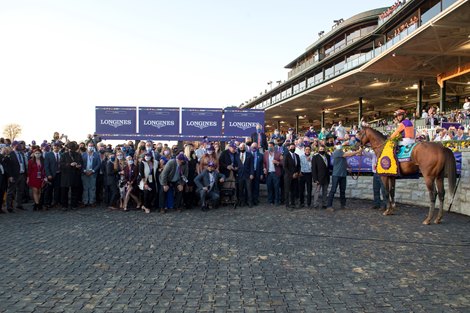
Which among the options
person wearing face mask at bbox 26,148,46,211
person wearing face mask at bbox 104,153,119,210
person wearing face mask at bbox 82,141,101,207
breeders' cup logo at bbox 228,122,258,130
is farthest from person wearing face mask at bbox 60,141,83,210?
breeders' cup logo at bbox 228,122,258,130

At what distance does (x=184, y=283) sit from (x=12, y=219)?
283 inches

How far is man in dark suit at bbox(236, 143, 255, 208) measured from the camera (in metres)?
11.8

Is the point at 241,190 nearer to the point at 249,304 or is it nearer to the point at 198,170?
the point at 198,170

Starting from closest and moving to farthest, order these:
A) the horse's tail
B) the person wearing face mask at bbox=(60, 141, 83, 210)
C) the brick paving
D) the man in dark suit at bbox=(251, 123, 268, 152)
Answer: the brick paving, the horse's tail, the person wearing face mask at bbox=(60, 141, 83, 210), the man in dark suit at bbox=(251, 123, 268, 152)

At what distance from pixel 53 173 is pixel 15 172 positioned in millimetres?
1063

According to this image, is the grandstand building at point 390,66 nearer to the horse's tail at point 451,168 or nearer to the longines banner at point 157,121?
the horse's tail at point 451,168

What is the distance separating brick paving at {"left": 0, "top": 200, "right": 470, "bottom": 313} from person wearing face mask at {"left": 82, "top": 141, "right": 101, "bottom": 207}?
8.26 feet

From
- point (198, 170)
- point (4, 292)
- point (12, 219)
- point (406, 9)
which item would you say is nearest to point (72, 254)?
point (4, 292)

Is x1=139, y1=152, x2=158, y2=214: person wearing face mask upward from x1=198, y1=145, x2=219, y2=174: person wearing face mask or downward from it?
downward

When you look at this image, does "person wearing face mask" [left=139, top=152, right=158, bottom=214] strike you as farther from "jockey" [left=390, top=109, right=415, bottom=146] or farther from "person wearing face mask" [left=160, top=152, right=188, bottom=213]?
"jockey" [left=390, top=109, right=415, bottom=146]

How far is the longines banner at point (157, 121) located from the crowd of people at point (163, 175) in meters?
4.34

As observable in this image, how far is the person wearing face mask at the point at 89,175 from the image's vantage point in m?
11.8

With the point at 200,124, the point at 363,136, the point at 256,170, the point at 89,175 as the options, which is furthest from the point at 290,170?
the point at 200,124

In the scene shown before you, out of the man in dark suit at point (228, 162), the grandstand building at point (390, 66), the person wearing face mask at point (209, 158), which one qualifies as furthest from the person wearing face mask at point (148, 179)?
the grandstand building at point (390, 66)
